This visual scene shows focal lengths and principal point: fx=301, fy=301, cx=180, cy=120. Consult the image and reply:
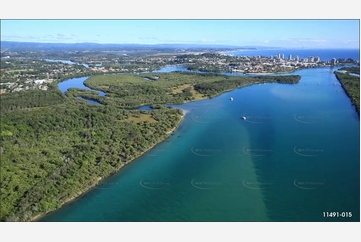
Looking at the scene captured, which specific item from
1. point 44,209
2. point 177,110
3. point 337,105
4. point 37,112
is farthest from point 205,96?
point 44,209

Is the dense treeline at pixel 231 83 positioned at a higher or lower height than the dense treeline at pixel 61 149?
higher

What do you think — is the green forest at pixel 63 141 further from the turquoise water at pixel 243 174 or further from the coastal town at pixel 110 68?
the coastal town at pixel 110 68

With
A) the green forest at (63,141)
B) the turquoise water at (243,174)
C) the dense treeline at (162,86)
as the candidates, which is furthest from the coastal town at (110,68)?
the turquoise water at (243,174)

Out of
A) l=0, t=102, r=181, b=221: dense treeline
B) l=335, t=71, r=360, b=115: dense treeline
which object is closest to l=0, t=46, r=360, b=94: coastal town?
l=335, t=71, r=360, b=115: dense treeline

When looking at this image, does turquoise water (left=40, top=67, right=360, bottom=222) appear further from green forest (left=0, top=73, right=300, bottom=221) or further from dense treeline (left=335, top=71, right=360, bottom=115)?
dense treeline (left=335, top=71, right=360, bottom=115)

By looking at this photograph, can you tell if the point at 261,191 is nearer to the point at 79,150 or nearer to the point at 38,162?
the point at 79,150

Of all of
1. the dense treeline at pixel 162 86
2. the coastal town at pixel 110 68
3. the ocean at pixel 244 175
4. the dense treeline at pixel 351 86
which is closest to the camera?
the ocean at pixel 244 175
